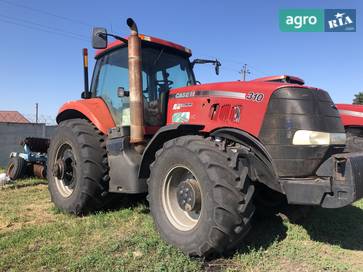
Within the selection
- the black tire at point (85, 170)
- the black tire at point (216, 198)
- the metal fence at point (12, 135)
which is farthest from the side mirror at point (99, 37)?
the metal fence at point (12, 135)

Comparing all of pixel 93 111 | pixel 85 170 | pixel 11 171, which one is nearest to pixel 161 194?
pixel 85 170

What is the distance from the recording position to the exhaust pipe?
5211mm

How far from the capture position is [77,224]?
536cm

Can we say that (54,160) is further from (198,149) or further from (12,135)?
(12,135)

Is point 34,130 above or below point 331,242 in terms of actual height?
above

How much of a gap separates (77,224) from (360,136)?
525 cm

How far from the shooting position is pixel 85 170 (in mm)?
5641

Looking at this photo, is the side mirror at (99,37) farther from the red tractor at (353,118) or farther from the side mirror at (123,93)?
the red tractor at (353,118)

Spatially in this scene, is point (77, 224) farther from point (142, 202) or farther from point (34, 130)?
point (34, 130)

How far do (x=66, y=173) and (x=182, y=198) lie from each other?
2628mm

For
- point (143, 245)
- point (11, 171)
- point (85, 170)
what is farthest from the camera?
point (11, 171)

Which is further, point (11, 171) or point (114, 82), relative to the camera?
point (11, 171)

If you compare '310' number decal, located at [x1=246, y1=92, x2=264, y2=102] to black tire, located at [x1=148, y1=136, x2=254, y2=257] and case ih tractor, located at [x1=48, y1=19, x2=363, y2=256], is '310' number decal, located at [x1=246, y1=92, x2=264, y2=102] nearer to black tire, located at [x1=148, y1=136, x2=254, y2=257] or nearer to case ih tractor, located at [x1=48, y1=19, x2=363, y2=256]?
case ih tractor, located at [x1=48, y1=19, x2=363, y2=256]

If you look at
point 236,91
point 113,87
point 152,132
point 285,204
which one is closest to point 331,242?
point 285,204
